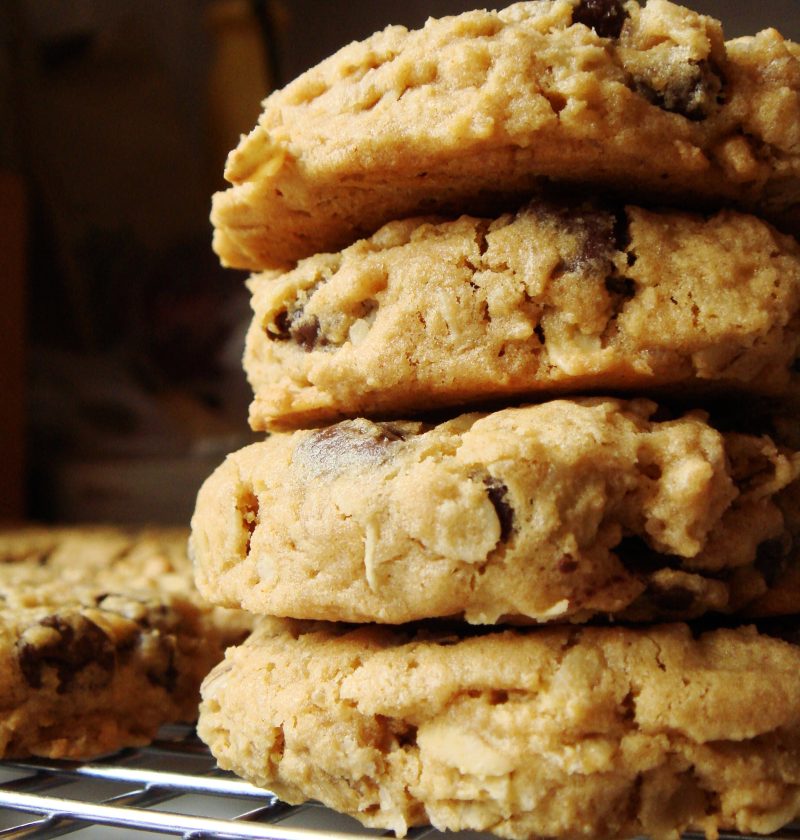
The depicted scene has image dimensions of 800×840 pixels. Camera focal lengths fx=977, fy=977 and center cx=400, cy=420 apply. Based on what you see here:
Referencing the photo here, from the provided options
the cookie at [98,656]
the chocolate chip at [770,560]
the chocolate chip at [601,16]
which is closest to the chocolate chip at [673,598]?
the chocolate chip at [770,560]

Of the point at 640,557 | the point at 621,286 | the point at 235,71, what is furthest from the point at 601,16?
the point at 235,71

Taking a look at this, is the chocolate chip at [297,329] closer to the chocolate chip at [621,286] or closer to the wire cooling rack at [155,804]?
the chocolate chip at [621,286]

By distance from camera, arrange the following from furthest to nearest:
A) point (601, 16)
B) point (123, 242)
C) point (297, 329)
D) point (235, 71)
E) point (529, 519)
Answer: point (123, 242) < point (235, 71) < point (297, 329) < point (601, 16) < point (529, 519)

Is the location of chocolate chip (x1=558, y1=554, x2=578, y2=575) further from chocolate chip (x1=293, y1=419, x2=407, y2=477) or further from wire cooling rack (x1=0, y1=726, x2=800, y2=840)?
wire cooling rack (x1=0, y1=726, x2=800, y2=840)

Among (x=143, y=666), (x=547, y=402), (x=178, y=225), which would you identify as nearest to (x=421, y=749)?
(x=547, y=402)

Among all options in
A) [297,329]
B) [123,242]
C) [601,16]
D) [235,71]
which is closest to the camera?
[601,16]

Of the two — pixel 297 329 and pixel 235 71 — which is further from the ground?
pixel 235 71

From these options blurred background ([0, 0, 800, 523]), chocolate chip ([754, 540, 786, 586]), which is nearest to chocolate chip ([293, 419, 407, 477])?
chocolate chip ([754, 540, 786, 586])

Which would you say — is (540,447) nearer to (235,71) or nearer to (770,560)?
(770,560)
